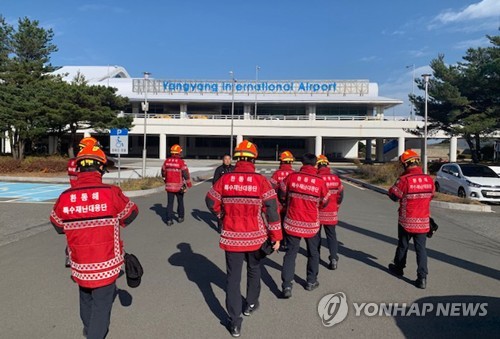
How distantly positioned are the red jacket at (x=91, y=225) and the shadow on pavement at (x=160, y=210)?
6.77 m

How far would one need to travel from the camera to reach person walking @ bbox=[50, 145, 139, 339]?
121 inches

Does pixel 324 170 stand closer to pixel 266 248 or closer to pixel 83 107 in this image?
pixel 266 248

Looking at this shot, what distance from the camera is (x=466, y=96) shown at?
1050 inches

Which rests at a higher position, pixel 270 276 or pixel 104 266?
pixel 104 266

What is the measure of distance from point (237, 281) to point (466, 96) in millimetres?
27974

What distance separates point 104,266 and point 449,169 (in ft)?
53.0

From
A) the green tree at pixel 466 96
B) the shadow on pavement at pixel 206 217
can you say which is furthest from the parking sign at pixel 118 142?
the green tree at pixel 466 96

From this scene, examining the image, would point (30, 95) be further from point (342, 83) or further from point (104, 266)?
point (342, 83)

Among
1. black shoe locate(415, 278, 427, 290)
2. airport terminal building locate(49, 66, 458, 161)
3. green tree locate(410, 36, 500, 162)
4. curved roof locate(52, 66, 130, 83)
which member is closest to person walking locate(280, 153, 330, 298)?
black shoe locate(415, 278, 427, 290)

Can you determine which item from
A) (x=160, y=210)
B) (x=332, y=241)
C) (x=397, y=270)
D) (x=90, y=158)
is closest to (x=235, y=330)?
(x=90, y=158)

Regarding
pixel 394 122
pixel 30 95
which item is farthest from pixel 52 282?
pixel 394 122

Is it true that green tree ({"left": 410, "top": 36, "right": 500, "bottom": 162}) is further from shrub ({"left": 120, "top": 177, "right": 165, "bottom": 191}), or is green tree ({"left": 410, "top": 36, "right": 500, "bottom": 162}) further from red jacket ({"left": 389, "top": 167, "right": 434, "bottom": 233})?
red jacket ({"left": 389, "top": 167, "right": 434, "bottom": 233})

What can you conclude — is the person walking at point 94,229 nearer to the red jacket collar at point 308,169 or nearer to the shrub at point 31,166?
the red jacket collar at point 308,169

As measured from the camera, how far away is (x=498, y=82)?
22812mm
